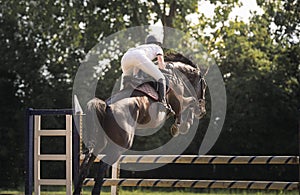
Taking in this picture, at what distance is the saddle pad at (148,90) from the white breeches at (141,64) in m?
0.12

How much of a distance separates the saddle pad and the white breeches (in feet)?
0.39

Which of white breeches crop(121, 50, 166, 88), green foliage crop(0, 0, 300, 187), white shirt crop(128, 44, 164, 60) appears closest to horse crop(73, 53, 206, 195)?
white breeches crop(121, 50, 166, 88)

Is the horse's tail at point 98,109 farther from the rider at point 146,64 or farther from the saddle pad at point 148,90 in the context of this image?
the rider at point 146,64

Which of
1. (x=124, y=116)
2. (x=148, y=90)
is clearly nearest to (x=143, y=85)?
(x=148, y=90)

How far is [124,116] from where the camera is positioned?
649 cm

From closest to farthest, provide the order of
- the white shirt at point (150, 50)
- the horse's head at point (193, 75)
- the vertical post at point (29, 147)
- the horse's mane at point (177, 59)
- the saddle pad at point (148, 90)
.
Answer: the saddle pad at point (148, 90)
the white shirt at point (150, 50)
the horse's head at point (193, 75)
the horse's mane at point (177, 59)
the vertical post at point (29, 147)

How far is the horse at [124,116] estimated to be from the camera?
6410 mm

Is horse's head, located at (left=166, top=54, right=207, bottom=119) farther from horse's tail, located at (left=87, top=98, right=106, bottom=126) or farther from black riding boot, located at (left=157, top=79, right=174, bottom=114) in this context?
horse's tail, located at (left=87, top=98, right=106, bottom=126)

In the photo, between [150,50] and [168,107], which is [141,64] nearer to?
[150,50]

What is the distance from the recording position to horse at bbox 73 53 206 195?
6410mm

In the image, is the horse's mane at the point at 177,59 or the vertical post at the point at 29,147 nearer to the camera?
the horse's mane at the point at 177,59

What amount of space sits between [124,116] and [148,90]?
1.65 ft

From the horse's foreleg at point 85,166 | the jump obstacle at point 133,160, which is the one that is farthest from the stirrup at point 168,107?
the jump obstacle at point 133,160

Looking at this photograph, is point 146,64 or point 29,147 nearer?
point 146,64
